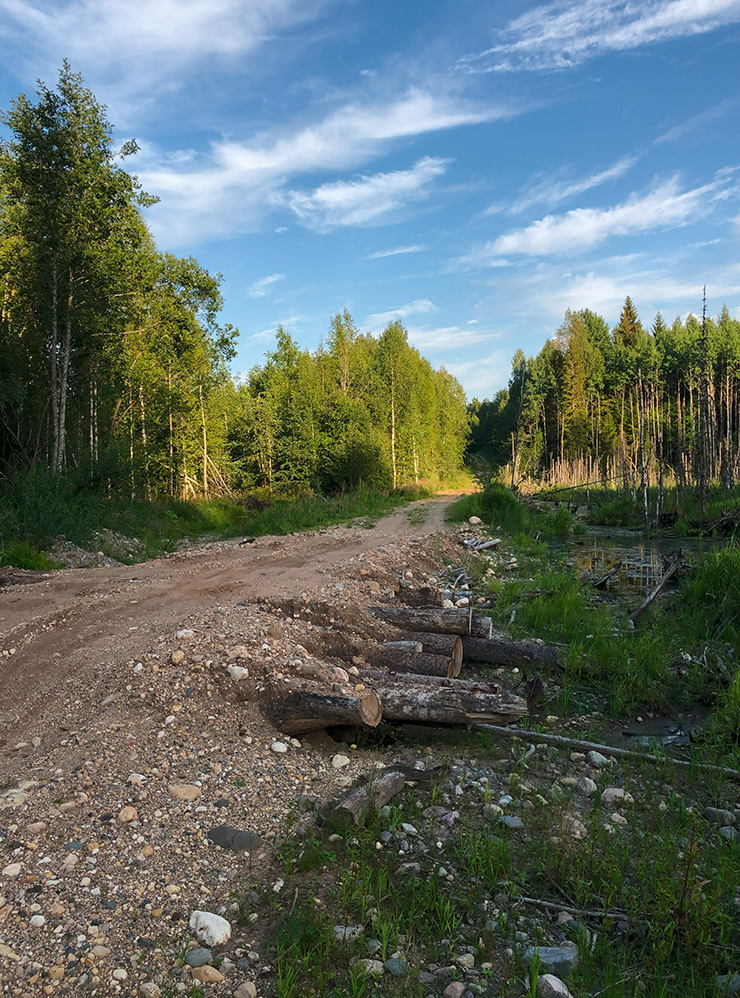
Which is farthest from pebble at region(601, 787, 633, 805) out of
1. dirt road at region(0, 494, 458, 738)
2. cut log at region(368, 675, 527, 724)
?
dirt road at region(0, 494, 458, 738)

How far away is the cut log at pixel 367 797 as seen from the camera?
3736mm

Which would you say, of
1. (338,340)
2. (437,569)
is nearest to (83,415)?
(437,569)

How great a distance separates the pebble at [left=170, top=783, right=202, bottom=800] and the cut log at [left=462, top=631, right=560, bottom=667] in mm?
3673

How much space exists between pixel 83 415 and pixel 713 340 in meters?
45.9

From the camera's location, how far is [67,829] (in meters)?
3.52

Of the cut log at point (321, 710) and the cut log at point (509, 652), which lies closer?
the cut log at point (321, 710)

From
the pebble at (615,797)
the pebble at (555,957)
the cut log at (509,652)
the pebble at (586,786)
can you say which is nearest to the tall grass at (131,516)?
the cut log at (509,652)

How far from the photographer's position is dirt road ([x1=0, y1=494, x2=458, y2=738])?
5.41m

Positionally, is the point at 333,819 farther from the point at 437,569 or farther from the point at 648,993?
the point at 437,569

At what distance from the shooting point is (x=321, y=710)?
15.7ft

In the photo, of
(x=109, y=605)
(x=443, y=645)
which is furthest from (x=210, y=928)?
(x=109, y=605)

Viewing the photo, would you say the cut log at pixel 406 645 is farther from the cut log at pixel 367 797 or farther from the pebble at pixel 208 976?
the pebble at pixel 208 976

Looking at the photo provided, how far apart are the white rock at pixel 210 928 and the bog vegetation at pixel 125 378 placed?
10.6 m

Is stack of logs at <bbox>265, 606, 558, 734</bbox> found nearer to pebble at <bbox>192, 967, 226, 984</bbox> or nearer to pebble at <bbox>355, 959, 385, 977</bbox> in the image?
pebble at <bbox>355, 959, 385, 977</bbox>
